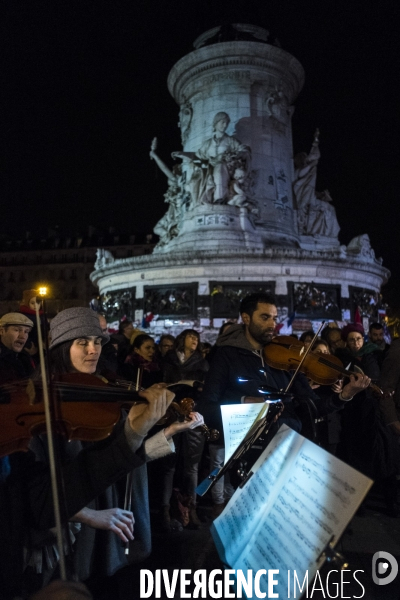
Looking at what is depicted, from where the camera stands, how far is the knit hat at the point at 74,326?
122 inches

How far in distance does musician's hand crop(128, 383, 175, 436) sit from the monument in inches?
559

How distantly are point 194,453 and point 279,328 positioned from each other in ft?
32.7

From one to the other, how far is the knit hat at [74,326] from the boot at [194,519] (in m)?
3.46

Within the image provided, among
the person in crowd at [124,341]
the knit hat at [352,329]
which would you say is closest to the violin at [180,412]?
the knit hat at [352,329]

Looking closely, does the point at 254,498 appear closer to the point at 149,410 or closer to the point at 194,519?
the point at 149,410

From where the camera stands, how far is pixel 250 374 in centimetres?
429

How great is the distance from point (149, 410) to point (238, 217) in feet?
56.8

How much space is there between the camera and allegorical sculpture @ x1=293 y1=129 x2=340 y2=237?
2178cm

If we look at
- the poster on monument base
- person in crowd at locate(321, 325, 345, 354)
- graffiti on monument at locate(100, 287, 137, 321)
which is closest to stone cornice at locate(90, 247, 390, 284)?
graffiti on monument at locate(100, 287, 137, 321)

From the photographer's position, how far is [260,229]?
768 inches

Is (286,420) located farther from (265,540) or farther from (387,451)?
(387,451)

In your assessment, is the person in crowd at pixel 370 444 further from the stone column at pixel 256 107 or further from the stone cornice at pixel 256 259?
the stone column at pixel 256 107

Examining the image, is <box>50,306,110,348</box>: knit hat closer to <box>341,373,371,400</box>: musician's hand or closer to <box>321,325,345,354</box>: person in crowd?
<box>341,373,371,400</box>: musician's hand

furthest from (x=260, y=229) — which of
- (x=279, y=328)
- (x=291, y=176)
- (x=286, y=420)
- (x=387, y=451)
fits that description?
(x=286, y=420)
